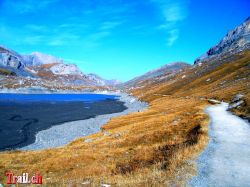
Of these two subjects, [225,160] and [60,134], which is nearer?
[225,160]

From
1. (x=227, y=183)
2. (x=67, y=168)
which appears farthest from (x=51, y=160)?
(x=227, y=183)

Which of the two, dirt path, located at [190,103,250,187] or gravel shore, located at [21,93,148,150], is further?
gravel shore, located at [21,93,148,150]

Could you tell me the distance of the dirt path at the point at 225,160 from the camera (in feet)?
59.6

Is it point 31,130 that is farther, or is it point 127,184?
point 31,130

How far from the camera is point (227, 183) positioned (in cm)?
1745

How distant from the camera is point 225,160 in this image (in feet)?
75.7

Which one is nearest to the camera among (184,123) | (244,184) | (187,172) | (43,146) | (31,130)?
(244,184)

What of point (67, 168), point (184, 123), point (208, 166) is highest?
point (184, 123)

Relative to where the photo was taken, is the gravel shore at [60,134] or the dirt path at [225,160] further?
the gravel shore at [60,134]

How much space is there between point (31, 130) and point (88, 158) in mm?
46414

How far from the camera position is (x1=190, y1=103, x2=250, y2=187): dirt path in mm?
18156

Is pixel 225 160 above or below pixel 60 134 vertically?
below

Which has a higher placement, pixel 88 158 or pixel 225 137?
pixel 225 137

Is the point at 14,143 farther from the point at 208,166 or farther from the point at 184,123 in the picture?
the point at 208,166
